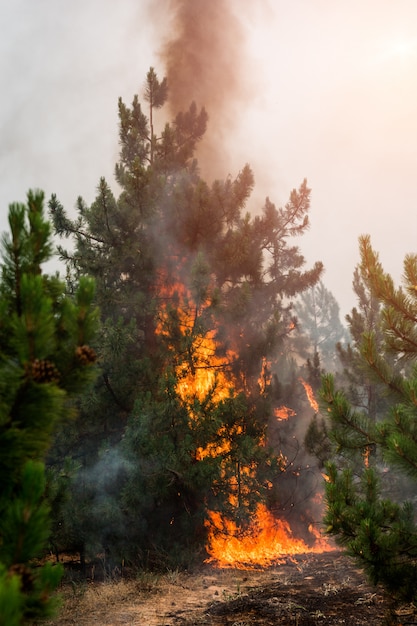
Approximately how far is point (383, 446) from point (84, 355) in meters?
4.06

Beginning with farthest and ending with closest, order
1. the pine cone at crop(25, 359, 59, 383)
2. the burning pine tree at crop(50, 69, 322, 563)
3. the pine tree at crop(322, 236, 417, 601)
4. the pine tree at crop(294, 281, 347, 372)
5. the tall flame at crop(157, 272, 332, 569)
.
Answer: the pine tree at crop(294, 281, 347, 372) → the tall flame at crop(157, 272, 332, 569) → the burning pine tree at crop(50, 69, 322, 563) → the pine tree at crop(322, 236, 417, 601) → the pine cone at crop(25, 359, 59, 383)

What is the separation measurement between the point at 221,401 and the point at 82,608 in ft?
15.2

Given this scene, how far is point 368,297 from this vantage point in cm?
1409

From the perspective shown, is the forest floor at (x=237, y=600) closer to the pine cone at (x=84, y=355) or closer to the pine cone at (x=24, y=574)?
the pine cone at (x=24, y=574)

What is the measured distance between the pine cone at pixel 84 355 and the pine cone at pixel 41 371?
0.22m

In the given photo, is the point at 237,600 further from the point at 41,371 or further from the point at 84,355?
the point at 41,371

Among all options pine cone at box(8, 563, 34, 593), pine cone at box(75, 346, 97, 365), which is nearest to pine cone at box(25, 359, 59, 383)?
pine cone at box(75, 346, 97, 365)

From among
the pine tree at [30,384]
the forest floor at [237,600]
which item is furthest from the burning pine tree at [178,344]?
the pine tree at [30,384]

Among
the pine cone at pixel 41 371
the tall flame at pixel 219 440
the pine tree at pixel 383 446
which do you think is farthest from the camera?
the tall flame at pixel 219 440

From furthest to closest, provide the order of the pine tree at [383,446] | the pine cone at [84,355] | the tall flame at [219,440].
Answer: the tall flame at [219,440], the pine tree at [383,446], the pine cone at [84,355]

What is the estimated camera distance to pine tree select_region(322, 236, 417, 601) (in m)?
4.73

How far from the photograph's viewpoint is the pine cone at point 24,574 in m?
1.99

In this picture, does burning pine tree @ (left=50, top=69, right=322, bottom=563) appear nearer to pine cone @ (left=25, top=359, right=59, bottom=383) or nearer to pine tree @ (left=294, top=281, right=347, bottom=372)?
pine cone @ (left=25, top=359, right=59, bottom=383)

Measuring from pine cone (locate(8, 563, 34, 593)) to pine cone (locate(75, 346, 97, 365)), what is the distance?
1052mm
